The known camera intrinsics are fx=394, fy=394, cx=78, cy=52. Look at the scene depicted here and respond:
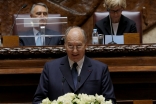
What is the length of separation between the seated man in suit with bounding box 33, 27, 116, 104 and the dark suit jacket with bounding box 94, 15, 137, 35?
1.09 meters

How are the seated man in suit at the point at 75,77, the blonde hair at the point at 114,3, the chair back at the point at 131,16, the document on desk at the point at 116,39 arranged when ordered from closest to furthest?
the seated man in suit at the point at 75,77, the document on desk at the point at 116,39, the blonde hair at the point at 114,3, the chair back at the point at 131,16

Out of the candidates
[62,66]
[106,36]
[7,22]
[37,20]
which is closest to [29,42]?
[37,20]

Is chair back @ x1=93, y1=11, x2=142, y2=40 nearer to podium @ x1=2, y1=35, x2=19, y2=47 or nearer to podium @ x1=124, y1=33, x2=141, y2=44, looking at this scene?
podium @ x1=124, y1=33, x2=141, y2=44

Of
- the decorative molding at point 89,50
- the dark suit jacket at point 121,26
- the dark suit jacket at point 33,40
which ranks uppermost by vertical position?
the dark suit jacket at point 121,26

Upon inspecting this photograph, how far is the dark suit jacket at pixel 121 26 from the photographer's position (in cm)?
361

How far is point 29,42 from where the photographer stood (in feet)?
11.0

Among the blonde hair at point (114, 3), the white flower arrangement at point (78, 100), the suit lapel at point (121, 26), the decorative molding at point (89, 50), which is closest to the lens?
the white flower arrangement at point (78, 100)

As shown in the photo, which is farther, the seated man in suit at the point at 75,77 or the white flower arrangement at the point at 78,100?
the seated man in suit at the point at 75,77

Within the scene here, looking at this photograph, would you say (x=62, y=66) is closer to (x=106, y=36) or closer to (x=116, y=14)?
(x=106, y=36)

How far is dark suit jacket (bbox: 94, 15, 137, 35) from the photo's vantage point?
11.8ft

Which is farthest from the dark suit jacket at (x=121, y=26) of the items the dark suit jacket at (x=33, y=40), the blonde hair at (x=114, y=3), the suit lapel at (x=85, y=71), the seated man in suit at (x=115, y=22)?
the suit lapel at (x=85, y=71)

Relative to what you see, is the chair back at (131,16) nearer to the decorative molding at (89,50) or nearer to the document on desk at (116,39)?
the document on desk at (116,39)

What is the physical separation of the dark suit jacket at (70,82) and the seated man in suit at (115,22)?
1096 millimetres

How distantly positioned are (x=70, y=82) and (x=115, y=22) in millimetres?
1330
